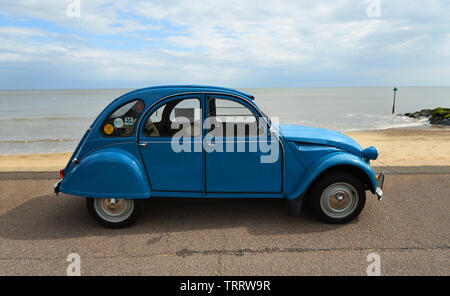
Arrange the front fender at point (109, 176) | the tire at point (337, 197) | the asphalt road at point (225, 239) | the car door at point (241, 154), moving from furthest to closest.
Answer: the tire at point (337, 197) < the car door at point (241, 154) < the front fender at point (109, 176) < the asphalt road at point (225, 239)

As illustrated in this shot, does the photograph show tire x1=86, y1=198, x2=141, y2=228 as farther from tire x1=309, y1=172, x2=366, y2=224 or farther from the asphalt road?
tire x1=309, y1=172, x2=366, y2=224

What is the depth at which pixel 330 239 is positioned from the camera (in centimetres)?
383

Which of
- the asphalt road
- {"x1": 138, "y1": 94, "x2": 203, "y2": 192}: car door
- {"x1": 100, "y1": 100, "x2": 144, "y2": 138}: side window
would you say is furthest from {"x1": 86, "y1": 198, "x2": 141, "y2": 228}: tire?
{"x1": 100, "y1": 100, "x2": 144, "y2": 138}: side window

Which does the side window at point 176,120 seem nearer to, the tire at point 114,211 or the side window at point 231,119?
the side window at point 231,119

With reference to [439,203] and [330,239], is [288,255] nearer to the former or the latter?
[330,239]

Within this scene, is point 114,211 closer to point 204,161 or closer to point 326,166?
point 204,161

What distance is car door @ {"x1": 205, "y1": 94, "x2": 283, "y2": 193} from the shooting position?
4.02 meters

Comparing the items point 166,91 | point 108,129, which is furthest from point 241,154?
point 108,129

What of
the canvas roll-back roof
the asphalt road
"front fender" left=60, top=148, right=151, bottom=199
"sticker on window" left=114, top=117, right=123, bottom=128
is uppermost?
the canvas roll-back roof

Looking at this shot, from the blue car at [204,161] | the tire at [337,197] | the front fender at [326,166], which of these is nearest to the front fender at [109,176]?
the blue car at [204,161]

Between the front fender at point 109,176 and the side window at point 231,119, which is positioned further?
the side window at point 231,119

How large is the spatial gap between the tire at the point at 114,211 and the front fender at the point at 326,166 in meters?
2.06

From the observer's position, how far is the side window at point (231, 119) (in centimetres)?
410

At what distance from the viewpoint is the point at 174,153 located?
4.02 m
